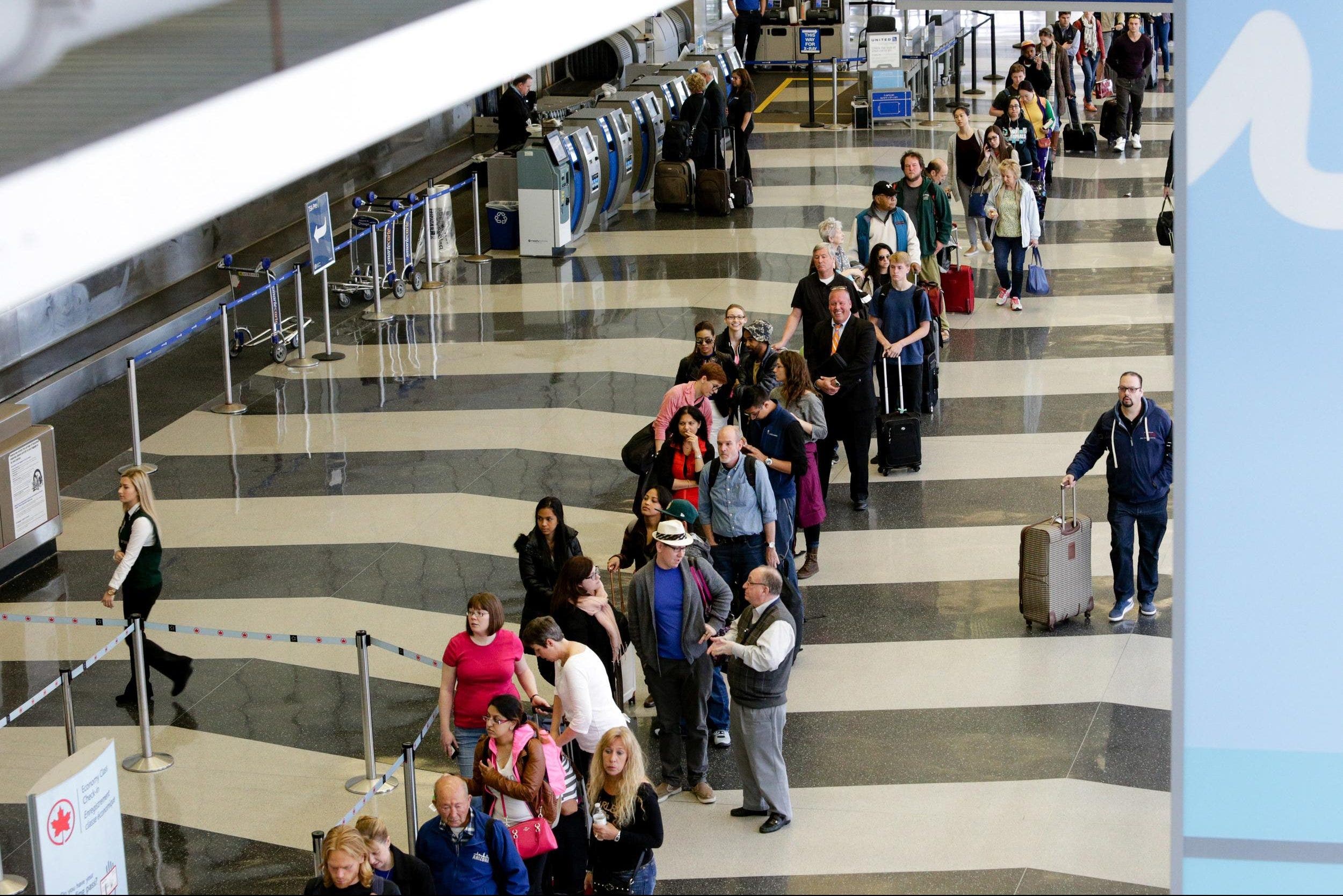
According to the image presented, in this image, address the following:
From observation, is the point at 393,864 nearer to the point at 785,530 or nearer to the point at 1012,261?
the point at 785,530

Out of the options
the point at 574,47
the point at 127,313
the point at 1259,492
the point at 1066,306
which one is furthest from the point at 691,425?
the point at 127,313

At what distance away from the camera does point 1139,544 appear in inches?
369

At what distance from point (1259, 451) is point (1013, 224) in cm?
1171

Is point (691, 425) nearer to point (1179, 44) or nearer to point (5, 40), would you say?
point (1179, 44)

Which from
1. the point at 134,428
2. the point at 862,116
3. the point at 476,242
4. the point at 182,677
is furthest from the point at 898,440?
the point at 862,116

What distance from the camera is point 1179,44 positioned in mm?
3537

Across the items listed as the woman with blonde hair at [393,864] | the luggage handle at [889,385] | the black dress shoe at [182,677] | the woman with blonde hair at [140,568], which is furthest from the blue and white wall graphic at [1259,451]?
the luggage handle at [889,385]

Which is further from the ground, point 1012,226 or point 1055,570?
point 1012,226

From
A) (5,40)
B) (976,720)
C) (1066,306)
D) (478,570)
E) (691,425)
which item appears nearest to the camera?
(5,40)

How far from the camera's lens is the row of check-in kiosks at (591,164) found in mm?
17688

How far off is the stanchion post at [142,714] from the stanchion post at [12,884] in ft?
3.37

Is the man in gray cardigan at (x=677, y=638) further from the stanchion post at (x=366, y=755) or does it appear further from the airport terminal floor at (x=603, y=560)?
the stanchion post at (x=366, y=755)

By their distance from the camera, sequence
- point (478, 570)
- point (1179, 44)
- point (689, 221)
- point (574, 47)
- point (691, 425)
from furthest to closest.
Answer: point (689, 221), point (478, 570), point (691, 425), point (574, 47), point (1179, 44)

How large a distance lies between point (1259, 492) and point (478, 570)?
7.07 metres
